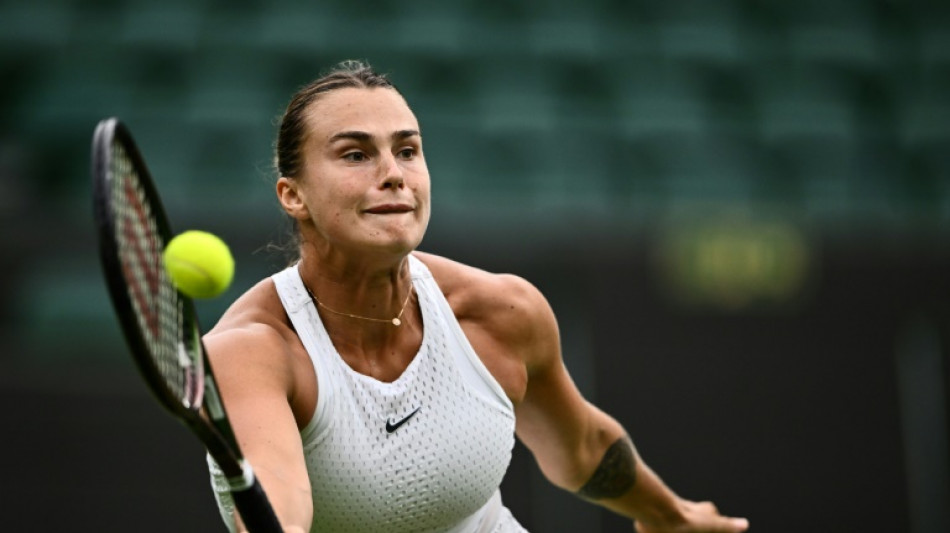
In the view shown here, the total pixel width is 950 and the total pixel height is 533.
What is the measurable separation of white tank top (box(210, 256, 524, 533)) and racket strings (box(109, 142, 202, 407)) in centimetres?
52

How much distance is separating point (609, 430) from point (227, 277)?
5.58ft

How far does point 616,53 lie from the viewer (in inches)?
334

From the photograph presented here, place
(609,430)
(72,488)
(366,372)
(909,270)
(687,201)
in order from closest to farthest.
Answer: (366,372)
(609,430)
(72,488)
(909,270)
(687,201)

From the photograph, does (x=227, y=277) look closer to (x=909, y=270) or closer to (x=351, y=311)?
(x=351, y=311)

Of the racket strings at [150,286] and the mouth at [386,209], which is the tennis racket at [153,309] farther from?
the mouth at [386,209]

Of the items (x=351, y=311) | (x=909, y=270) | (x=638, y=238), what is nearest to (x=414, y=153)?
(x=351, y=311)

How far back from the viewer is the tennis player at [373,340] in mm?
3100

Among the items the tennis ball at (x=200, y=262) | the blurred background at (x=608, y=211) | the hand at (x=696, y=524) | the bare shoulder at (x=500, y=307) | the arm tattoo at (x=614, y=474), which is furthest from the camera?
the blurred background at (x=608, y=211)

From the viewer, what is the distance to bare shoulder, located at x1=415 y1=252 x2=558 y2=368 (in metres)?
3.47

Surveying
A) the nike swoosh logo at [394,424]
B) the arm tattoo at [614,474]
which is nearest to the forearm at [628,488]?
the arm tattoo at [614,474]

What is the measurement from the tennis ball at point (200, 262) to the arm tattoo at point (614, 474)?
5.59 feet

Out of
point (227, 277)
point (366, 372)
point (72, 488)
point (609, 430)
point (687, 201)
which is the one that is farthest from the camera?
point (687, 201)

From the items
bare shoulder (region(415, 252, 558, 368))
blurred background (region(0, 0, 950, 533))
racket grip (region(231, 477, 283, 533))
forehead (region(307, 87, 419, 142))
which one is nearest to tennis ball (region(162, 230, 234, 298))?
racket grip (region(231, 477, 283, 533))

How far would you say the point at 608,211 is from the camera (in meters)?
7.68
